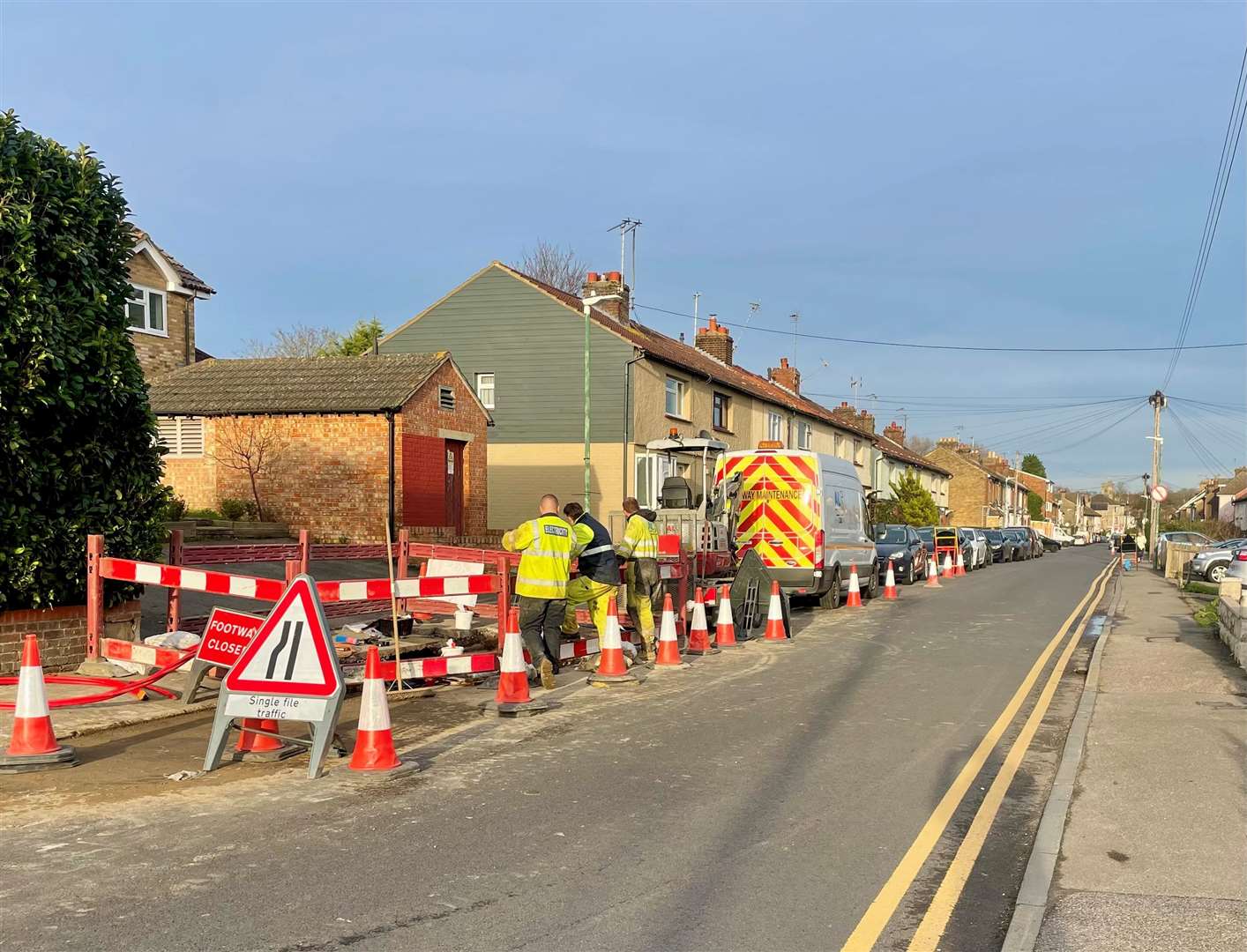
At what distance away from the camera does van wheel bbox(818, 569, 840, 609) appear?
1947 centimetres

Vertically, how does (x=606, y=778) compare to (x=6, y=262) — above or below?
below

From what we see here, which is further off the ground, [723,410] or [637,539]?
[723,410]

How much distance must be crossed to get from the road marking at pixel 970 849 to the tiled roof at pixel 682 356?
2470cm

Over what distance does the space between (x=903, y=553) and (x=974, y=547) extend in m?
A: 13.1

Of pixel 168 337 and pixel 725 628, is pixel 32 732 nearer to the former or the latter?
pixel 725 628

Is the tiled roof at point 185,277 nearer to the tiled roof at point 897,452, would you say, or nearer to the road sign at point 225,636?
the road sign at point 225,636

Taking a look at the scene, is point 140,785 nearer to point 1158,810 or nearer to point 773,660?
point 1158,810

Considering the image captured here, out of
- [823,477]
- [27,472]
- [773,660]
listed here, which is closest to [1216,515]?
[823,477]

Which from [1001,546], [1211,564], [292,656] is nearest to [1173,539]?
[1001,546]

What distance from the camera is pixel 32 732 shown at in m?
7.05

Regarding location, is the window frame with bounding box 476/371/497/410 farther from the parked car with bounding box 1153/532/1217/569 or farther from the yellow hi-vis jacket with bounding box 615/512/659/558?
the parked car with bounding box 1153/532/1217/569

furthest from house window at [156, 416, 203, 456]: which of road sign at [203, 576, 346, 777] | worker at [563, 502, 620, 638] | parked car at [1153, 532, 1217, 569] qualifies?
parked car at [1153, 532, 1217, 569]

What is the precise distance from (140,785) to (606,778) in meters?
2.92

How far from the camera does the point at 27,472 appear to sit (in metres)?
9.85
